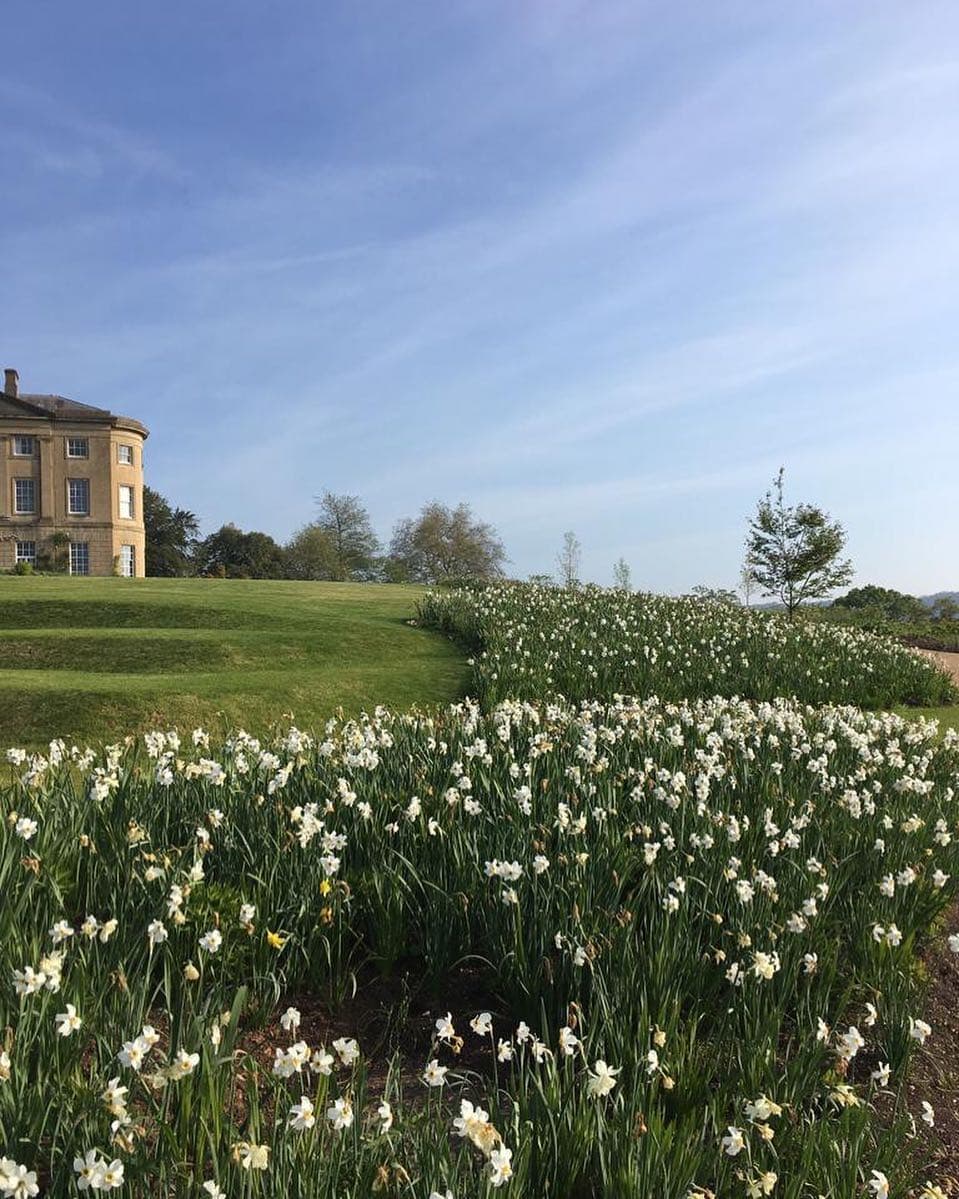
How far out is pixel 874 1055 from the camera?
3.88 m

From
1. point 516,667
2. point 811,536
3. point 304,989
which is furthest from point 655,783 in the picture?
point 811,536

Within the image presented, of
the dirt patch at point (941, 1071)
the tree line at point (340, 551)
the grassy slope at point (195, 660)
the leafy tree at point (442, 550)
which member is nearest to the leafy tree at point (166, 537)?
the tree line at point (340, 551)

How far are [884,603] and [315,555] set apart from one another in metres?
40.5

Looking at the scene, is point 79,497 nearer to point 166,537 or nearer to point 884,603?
point 166,537

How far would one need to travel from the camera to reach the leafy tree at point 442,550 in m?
65.4

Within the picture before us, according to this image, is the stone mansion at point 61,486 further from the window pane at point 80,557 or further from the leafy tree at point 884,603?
the leafy tree at point 884,603

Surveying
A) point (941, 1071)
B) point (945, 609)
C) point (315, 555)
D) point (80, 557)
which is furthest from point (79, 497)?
point (941, 1071)

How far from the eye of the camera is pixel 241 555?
2879 inches

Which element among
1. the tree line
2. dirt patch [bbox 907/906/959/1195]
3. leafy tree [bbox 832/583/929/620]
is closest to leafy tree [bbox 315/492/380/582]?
the tree line

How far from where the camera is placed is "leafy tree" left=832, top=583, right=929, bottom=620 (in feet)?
129

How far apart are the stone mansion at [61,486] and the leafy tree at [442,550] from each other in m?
20.0

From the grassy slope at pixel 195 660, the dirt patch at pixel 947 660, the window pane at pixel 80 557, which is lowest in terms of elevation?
the dirt patch at pixel 947 660

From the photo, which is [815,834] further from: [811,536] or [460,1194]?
[811,536]

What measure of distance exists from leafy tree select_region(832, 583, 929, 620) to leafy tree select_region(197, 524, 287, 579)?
139 feet
